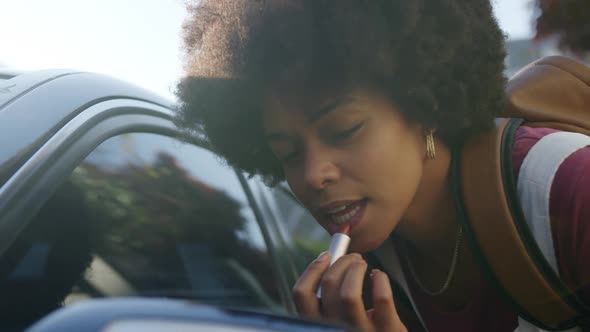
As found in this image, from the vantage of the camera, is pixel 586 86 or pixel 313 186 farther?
pixel 586 86

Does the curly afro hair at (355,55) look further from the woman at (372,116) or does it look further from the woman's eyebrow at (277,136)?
the woman's eyebrow at (277,136)

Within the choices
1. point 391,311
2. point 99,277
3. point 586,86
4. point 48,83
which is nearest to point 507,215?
point 391,311

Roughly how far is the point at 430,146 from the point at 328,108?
1.11ft

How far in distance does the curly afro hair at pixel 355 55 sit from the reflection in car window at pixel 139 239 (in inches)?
9.5

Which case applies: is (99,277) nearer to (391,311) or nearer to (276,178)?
(391,311)

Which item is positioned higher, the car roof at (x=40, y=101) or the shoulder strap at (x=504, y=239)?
the car roof at (x=40, y=101)

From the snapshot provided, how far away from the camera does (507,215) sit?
1.70 m

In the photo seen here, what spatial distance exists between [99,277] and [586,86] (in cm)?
143

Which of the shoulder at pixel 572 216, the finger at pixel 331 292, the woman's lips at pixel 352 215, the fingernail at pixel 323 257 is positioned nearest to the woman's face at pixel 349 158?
the woman's lips at pixel 352 215

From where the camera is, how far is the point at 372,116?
1857mm

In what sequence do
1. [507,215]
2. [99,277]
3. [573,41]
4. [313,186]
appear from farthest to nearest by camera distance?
[573,41], [313,186], [507,215], [99,277]

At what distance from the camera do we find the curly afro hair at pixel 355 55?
1922 mm

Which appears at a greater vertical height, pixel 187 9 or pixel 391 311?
pixel 187 9

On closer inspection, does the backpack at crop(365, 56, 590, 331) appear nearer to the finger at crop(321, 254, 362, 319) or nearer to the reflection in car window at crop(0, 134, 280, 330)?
the finger at crop(321, 254, 362, 319)
